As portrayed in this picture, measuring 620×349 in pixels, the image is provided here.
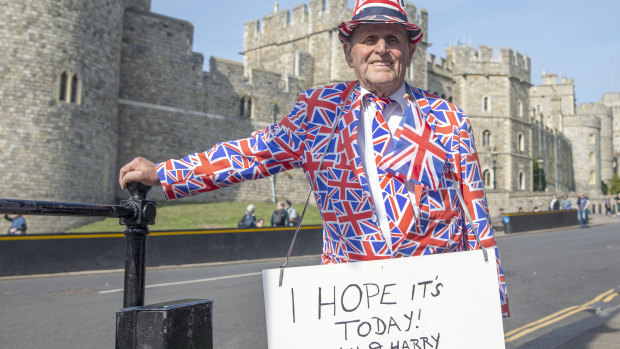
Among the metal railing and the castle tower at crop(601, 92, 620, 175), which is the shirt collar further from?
the castle tower at crop(601, 92, 620, 175)

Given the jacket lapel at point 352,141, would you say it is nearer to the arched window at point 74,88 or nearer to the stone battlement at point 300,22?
the arched window at point 74,88

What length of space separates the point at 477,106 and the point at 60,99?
1212 inches

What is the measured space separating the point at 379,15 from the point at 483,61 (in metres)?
42.7

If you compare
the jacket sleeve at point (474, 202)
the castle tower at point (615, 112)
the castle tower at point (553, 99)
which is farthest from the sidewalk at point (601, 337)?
the castle tower at point (615, 112)

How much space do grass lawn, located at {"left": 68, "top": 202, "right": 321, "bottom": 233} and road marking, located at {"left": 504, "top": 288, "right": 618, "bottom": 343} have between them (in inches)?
602

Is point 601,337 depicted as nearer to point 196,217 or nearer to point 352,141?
point 352,141

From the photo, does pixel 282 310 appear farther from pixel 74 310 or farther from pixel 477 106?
pixel 477 106

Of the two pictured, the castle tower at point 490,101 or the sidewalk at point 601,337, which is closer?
the sidewalk at point 601,337

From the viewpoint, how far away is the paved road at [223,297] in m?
5.31

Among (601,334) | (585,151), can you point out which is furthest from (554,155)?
(601,334)

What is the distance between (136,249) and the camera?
212 cm

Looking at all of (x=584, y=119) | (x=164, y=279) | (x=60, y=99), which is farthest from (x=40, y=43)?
(x=584, y=119)

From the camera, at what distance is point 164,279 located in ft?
31.9

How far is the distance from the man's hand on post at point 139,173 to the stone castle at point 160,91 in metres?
18.3
